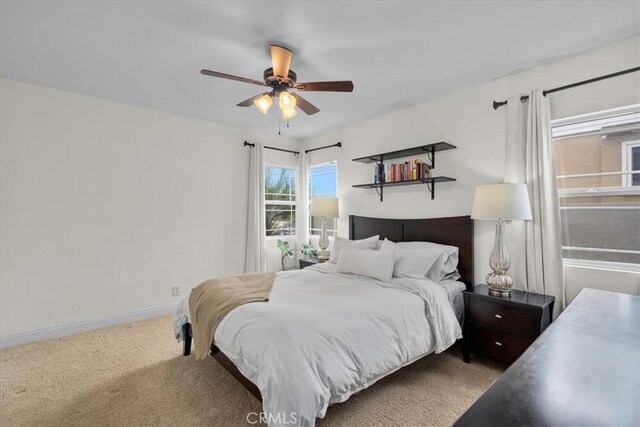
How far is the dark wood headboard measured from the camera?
2.97m

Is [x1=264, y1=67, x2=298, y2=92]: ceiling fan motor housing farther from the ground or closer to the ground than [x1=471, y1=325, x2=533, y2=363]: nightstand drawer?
farther from the ground

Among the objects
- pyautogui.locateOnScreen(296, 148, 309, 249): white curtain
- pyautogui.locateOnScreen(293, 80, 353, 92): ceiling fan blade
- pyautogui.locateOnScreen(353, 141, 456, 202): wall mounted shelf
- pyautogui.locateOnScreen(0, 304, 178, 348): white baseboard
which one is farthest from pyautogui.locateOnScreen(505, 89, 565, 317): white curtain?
pyautogui.locateOnScreen(0, 304, 178, 348): white baseboard

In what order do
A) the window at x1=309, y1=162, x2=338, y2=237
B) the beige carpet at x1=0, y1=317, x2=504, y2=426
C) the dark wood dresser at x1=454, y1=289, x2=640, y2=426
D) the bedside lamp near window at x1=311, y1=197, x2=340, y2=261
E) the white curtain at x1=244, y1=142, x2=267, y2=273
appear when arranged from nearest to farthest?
the dark wood dresser at x1=454, y1=289, x2=640, y2=426, the beige carpet at x1=0, y1=317, x2=504, y2=426, the bedside lamp near window at x1=311, y1=197, x2=340, y2=261, the white curtain at x1=244, y1=142, x2=267, y2=273, the window at x1=309, y1=162, x2=338, y2=237

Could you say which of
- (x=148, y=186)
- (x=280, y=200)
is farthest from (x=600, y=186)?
(x=148, y=186)

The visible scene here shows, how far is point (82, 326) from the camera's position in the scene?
3234mm

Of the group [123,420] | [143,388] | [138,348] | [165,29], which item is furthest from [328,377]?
[165,29]

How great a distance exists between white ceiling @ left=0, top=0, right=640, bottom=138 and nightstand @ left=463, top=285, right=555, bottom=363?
1947 millimetres

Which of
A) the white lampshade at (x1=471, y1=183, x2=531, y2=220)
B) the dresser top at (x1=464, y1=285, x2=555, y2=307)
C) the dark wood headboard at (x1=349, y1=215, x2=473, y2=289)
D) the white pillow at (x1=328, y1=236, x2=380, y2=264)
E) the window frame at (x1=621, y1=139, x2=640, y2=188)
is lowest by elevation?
the dresser top at (x1=464, y1=285, x2=555, y2=307)

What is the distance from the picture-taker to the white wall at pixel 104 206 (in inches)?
115

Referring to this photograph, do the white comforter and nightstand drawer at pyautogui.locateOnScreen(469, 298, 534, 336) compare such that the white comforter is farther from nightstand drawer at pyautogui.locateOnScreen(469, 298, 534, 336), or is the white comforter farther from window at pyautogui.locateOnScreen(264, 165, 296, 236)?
A: window at pyautogui.locateOnScreen(264, 165, 296, 236)

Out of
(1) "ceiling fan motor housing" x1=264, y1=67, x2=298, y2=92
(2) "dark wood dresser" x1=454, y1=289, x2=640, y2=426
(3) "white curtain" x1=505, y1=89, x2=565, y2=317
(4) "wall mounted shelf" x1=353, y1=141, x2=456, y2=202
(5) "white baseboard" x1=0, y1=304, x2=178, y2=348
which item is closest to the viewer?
(2) "dark wood dresser" x1=454, y1=289, x2=640, y2=426

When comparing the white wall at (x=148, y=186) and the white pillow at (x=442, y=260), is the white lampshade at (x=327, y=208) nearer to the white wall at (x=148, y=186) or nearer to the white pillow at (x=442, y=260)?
the white wall at (x=148, y=186)

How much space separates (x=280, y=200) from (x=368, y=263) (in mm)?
2443

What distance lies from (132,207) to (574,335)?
4046mm
